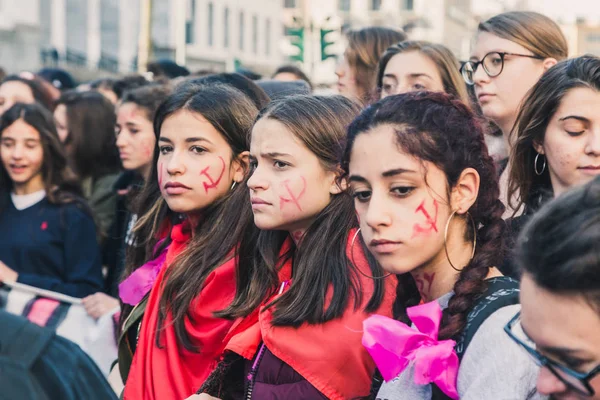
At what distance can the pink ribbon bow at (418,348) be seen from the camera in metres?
2.54

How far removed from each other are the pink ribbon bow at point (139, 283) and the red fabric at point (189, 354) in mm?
388

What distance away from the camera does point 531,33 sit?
15.4ft

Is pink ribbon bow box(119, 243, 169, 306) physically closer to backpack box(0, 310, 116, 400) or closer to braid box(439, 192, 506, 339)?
braid box(439, 192, 506, 339)

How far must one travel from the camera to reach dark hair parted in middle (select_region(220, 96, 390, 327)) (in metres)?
3.30

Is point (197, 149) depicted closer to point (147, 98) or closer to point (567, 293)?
point (147, 98)

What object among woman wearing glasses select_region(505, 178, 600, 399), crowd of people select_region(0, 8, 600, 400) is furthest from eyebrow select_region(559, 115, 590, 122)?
woman wearing glasses select_region(505, 178, 600, 399)

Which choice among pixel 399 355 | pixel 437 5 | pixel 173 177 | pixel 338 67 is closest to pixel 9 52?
pixel 338 67

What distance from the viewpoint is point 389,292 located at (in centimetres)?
332

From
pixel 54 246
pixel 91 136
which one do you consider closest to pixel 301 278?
pixel 54 246

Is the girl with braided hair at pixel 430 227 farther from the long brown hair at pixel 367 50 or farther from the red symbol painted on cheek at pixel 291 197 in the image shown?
the long brown hair at pixel 367 50

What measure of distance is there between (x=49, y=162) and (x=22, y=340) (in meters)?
4.62

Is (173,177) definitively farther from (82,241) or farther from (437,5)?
(437,5)

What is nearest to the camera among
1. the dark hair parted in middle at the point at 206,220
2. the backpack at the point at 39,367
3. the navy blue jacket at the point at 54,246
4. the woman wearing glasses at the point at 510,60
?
the backpack at the point at 39,367

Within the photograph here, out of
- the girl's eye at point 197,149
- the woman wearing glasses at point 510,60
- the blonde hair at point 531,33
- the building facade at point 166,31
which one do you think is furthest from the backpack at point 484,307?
the building facade at point 166,31
